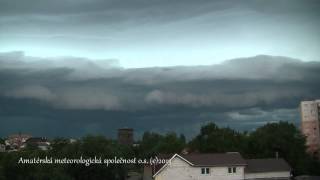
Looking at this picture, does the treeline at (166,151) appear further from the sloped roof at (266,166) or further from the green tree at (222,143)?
the sloped roof at (266,166)

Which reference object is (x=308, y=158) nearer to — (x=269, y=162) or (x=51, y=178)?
(x=269, y=162)

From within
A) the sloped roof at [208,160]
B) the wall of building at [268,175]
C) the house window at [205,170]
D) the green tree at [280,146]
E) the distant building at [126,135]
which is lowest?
the wall of building at [268,175]

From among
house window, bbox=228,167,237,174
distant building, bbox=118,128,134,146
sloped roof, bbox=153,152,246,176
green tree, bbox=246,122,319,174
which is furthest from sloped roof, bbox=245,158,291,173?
distant building, bbox=118,128,134,146

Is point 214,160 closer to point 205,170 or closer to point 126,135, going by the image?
point 205,170

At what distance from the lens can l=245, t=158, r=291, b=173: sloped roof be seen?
70.3 metres

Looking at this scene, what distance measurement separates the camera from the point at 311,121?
5187 inches

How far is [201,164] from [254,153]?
22976 mm

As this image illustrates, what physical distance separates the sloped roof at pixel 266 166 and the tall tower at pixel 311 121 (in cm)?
5579

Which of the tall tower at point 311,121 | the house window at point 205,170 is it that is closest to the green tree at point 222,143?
the house window at point 205,170

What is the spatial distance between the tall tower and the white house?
60418 millimetres

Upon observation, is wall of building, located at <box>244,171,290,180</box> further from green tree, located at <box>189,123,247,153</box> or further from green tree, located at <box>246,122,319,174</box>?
green tree, located at <box>189,123,247,153</box>

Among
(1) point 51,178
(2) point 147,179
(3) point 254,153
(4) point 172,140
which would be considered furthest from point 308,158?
(1) point 51,178

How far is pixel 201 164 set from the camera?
218 ft

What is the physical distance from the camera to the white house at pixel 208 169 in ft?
218
